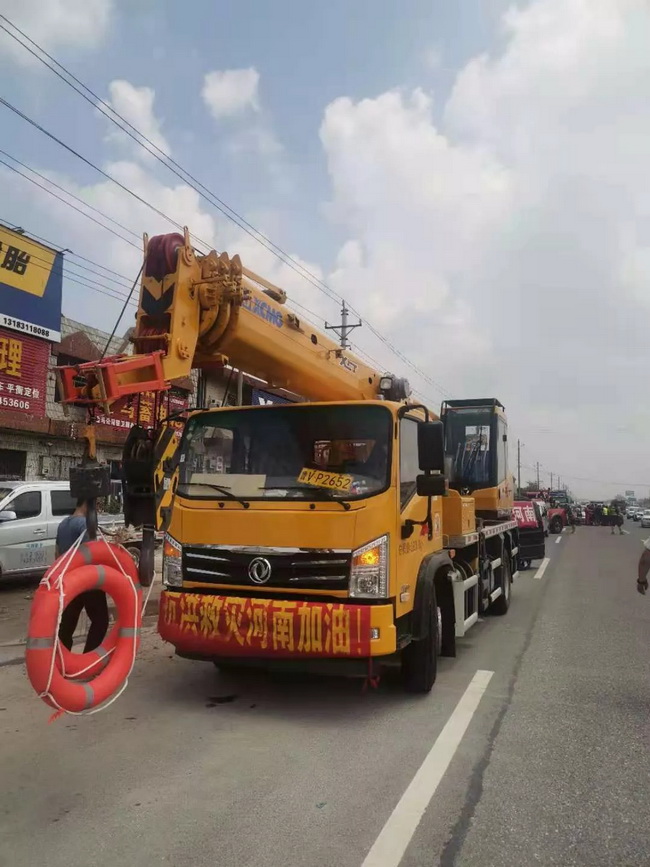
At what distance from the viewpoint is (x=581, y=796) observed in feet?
12.5

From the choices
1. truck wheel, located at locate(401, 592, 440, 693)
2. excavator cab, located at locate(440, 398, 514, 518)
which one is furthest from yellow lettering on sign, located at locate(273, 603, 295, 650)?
excavator cab, located at locate(440, 398, 514, 518)

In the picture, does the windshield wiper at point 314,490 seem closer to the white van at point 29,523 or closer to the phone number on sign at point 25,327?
the white van at point 29,523

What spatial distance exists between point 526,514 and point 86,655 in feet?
45.7

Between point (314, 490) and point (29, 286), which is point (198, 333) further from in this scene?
point (29, 286)

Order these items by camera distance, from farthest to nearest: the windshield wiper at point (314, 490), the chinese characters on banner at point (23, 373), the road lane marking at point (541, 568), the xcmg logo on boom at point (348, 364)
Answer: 1. the chinese characters on banner at point (23, 373)
2. the road lane marking at point (541, 568)
3. the xcmg logo on boom at point (348, 364)
4. the windshield wiper at point (314, 490)

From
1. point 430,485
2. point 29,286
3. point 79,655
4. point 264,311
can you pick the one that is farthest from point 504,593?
point 29,286

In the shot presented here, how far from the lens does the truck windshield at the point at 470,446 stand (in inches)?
407

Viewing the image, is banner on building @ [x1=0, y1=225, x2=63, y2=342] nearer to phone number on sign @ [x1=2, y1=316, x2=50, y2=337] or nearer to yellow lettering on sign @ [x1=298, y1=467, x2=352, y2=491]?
phone number on sign @ [x1=2, y1=316, x2=50, y2=337]

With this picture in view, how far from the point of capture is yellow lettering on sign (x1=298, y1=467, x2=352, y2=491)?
17.1 ft

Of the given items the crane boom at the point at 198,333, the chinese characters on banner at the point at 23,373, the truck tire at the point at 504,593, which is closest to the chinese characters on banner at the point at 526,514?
the truck tire at the point at 504,593

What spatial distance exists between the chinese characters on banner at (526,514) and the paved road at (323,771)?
9.76 metres

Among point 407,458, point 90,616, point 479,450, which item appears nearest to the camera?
point 90,616

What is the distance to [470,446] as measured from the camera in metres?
10.5

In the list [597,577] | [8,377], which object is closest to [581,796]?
[597,577]
